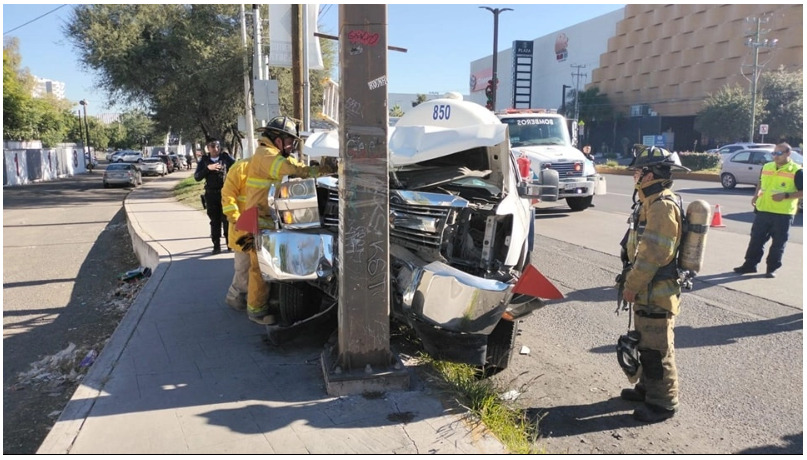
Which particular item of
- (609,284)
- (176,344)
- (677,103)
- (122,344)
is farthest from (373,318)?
(677,103)

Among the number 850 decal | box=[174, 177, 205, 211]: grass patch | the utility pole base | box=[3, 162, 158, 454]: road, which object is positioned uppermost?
the number 850 decal

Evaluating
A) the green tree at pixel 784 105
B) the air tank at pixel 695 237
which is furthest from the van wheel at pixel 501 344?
the green tree at pixel 784 105

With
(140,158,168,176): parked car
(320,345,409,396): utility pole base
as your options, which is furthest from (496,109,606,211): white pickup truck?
(140,158,168,176): parked car

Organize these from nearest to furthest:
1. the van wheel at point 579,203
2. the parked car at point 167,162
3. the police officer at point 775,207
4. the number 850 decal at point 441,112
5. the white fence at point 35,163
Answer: the number 850 decal at point 441,112, the police officer at point 775,207, the van wheel at point 579,203, the white fence at point 35,163, the parked car at point 167,162

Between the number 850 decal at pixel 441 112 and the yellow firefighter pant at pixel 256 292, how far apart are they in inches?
79.7

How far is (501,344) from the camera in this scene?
421 cm

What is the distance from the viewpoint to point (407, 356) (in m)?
4.54

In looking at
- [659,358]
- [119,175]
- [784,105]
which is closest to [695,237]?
[659,358]

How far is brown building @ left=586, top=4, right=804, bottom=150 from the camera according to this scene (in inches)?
1938

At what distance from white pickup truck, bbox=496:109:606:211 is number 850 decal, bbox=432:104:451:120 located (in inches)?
305

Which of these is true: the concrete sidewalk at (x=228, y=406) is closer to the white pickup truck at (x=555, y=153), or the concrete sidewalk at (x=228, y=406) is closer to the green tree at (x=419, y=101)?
the green tree at (x=419, y=101)

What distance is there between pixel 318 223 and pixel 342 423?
5.29ft

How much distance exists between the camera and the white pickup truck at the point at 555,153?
1297cm

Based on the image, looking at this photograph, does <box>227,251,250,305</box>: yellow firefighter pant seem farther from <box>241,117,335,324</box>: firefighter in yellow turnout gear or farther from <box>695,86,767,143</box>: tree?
<box>695,86,767,143</box>: tree
